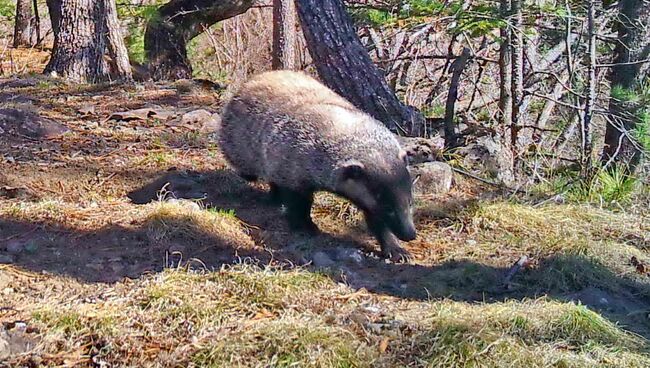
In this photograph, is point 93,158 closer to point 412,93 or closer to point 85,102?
point 85,102

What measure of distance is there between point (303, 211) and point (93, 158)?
6.75 feet

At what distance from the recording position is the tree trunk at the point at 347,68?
23.4 ft

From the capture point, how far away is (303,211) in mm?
5398

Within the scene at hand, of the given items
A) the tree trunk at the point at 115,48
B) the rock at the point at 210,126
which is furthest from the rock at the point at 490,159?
the tree trunk at the point at 115,48

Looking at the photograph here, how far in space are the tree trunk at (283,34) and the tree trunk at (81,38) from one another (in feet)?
6.86

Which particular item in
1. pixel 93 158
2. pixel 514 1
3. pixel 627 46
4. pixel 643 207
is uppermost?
pixel 514 1

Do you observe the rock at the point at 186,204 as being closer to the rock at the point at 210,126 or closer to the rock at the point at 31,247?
the rock at the point at 31,247

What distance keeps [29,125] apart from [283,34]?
15.0 feet

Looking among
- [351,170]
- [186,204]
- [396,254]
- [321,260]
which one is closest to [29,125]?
[186,204]

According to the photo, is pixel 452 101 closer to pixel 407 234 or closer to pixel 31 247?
pixel 407 234

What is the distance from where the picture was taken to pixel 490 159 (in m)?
7.05

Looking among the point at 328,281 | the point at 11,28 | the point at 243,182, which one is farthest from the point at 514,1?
the point at 11,28

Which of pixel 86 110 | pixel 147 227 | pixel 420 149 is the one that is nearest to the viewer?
pixel 147 227

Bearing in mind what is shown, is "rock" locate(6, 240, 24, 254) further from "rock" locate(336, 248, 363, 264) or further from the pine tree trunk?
the pine tree trunk
